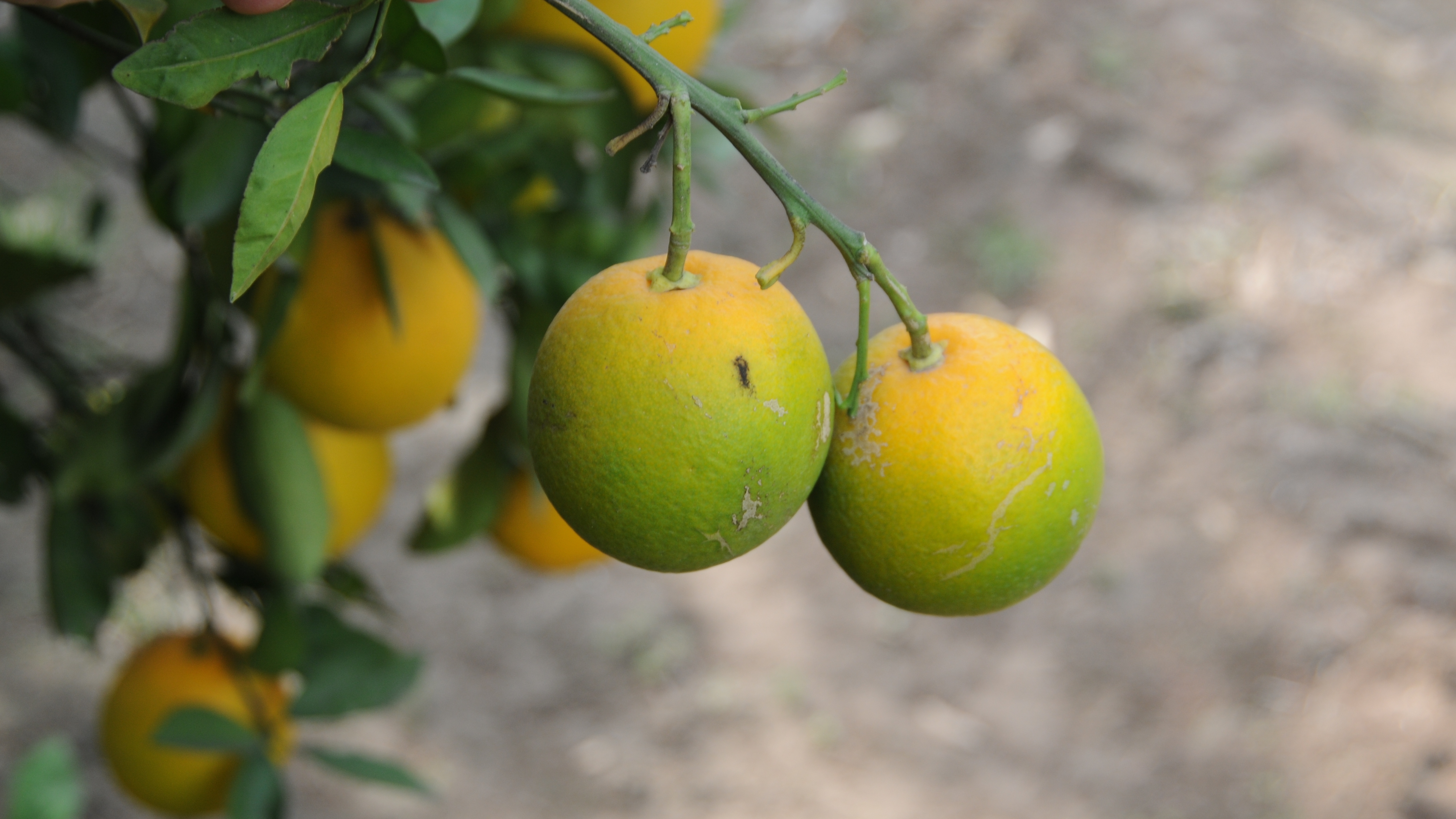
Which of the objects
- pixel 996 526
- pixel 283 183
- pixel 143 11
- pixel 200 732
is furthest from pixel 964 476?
pixel 200 732

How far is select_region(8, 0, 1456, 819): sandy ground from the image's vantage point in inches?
74.1

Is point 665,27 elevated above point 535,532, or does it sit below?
above

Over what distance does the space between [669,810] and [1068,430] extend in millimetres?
1605

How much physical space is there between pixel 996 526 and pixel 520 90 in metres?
0.32

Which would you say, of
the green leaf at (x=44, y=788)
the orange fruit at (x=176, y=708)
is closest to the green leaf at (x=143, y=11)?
the orange fruit at (x=176, y=708)

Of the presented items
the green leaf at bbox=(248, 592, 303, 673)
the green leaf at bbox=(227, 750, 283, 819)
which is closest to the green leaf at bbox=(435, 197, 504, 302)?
the green leaf at bbox=(248, 592, 303, 673)

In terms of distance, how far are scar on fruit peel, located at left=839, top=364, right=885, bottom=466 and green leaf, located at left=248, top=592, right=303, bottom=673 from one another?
2.09ft

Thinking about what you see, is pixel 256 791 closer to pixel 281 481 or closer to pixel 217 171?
pixel 281 481

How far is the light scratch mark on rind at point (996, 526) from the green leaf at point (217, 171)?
1.41 feet

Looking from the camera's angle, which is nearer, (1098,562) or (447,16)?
(447,16)

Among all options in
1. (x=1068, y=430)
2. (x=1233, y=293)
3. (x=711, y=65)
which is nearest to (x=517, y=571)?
(x=711, y=65)

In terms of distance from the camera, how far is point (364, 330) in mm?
695

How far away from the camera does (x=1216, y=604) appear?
204 centimetres

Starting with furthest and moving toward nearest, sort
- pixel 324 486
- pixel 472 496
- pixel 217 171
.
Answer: pixel 472 496, pixel 324 486, pixel 217 171
